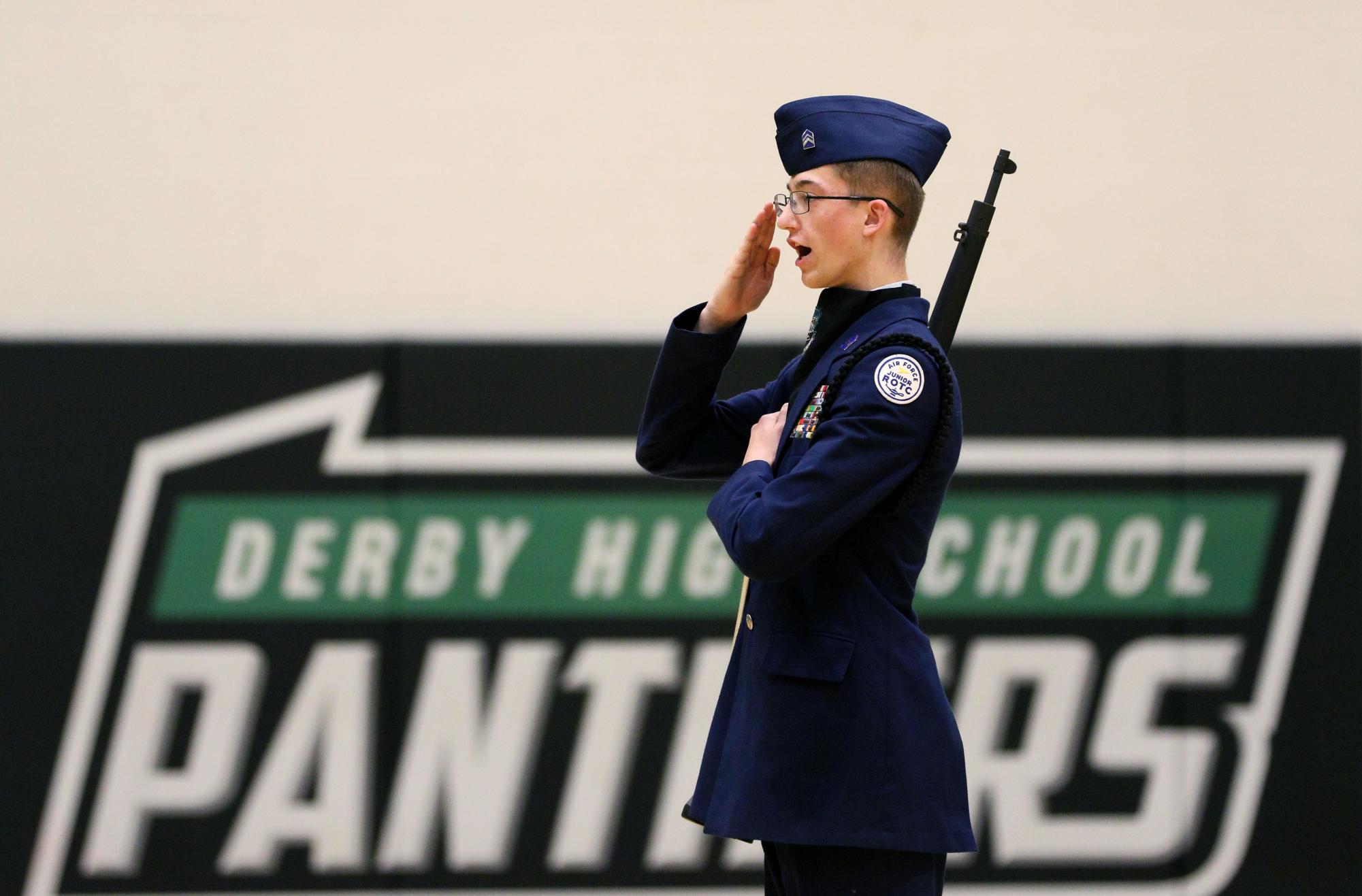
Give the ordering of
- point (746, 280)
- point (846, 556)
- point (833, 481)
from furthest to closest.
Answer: point (746, 280) < point (846, 556) < point (833, 481)

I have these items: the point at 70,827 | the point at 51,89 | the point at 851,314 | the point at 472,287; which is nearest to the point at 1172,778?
the point at 472,287

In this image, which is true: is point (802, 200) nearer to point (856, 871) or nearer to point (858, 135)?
point (858, 135)

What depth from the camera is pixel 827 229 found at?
5.66ft

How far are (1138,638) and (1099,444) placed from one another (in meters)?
0.44

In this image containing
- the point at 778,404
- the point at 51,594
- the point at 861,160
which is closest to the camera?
the point at 861,160

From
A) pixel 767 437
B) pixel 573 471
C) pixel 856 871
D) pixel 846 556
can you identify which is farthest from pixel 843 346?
pixel 573 471

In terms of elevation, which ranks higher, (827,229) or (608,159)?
(827,229)

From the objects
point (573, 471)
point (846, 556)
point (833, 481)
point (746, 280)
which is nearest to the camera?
point (833, 481)

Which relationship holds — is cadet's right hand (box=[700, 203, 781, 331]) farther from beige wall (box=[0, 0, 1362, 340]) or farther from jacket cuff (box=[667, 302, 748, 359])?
beige wall (box=[0, 0, 1362, 340])

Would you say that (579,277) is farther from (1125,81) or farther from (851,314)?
(851,314)

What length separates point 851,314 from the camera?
1.75 meters

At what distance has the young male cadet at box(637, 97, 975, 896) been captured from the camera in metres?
1.60

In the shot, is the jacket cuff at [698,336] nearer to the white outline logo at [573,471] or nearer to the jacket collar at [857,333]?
the jacket collar at [857,333]

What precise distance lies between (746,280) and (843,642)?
0.45 m
